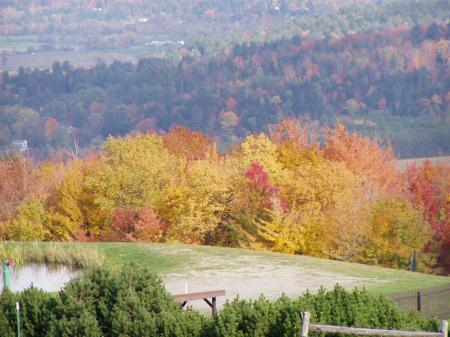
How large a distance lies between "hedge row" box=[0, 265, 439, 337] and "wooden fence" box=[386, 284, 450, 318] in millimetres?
6319

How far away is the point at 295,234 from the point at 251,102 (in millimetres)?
141575

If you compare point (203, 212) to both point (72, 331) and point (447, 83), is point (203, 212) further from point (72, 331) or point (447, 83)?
point (447, 83)

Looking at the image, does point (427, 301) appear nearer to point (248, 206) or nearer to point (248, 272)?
point (248, 272)

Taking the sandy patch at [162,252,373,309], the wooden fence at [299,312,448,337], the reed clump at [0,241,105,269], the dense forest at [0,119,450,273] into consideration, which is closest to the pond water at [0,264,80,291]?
the reed clump at [0,241,105,269]

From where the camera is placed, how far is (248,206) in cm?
5416

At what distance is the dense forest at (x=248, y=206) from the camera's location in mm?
49281

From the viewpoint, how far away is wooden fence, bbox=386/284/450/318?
79.8 ft

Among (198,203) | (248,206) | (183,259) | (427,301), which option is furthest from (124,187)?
(427,301)

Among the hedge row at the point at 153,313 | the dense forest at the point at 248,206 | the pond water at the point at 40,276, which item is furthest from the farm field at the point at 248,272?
the dense forest at the point at 248,206

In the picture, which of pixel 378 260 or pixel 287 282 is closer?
pixel 287 282

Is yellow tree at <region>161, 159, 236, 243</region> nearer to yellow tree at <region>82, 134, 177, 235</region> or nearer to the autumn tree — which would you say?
yellow tree at <region>82, 134, 177, 235</region>

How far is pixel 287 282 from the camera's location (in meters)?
31.2

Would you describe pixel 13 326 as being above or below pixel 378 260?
above

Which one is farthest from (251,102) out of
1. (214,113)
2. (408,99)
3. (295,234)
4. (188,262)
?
(188,262)
